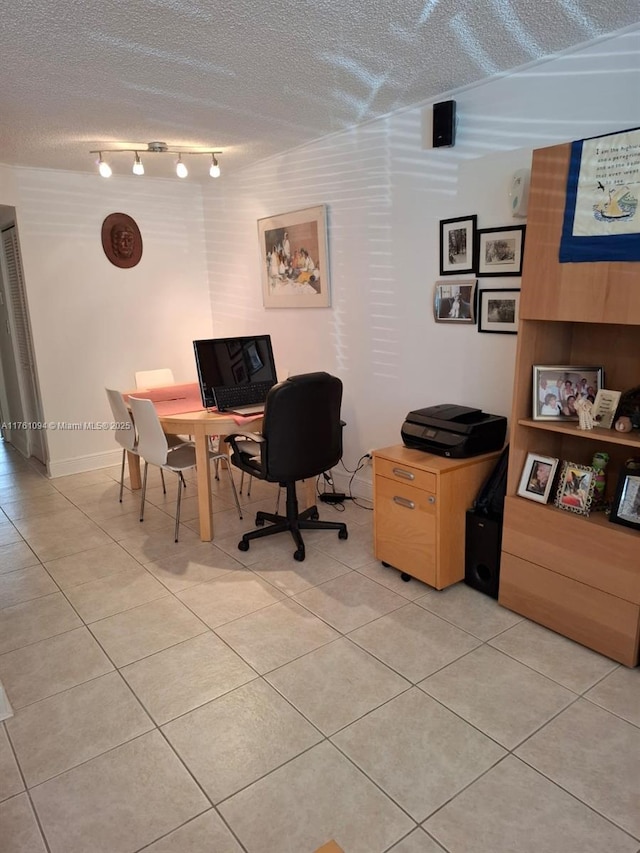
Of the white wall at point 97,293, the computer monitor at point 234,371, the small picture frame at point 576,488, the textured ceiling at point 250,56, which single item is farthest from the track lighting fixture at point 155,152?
the small picture frame at point 576,488

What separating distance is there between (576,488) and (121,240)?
4.06m

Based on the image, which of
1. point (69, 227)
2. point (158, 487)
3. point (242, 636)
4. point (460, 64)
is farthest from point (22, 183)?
point (242, 636)

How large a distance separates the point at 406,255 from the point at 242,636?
227 centimetres

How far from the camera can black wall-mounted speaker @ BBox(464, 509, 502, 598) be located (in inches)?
104

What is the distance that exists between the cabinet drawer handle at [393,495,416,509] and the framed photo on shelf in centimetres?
71

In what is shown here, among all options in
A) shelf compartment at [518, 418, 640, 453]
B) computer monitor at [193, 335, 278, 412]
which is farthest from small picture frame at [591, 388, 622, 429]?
computer monitor at [193, 335, 278, 412]

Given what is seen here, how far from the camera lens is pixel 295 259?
422cm

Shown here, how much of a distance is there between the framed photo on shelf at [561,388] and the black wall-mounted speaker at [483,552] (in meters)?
0.56

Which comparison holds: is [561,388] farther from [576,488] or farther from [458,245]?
[458,245]

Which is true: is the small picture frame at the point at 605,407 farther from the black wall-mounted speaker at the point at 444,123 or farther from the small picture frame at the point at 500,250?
the black wall-mounted speaker at the point at 444,123

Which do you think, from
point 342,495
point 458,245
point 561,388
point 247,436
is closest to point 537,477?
point 561,388

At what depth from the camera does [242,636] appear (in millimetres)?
2496

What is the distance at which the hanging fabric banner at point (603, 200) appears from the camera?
1972 mm

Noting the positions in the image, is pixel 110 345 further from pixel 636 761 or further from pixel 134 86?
pixel 636 761
